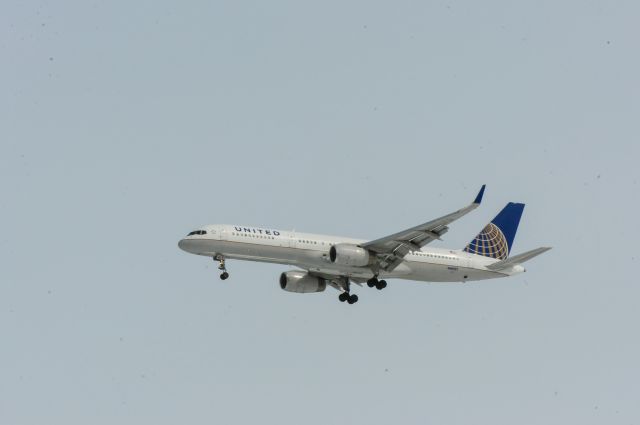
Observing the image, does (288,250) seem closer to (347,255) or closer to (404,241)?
(347,255)

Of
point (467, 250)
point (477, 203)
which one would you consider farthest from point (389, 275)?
point (477, 203)

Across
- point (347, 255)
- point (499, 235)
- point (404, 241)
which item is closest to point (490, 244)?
point (499, 235)

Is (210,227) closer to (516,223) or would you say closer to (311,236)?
(311,236)

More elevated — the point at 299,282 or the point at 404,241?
the point at 404,241

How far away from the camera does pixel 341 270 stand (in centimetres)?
6619

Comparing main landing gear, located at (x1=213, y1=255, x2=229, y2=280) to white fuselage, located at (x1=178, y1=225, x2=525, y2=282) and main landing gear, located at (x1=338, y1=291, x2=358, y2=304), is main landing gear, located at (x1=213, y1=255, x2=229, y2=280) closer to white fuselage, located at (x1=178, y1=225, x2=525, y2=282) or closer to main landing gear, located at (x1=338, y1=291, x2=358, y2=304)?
white fuselage, located at (x1=178, y1=225, x2=525, y2=282)

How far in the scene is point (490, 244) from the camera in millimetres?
72688

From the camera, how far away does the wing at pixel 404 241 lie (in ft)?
202

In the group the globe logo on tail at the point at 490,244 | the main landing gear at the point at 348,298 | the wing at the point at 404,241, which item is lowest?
the main landing gear at the point at 348,298

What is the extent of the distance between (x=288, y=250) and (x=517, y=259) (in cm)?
1275

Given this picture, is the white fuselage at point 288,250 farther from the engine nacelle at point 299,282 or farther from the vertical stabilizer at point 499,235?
the vertical stabilizer at point 499,235

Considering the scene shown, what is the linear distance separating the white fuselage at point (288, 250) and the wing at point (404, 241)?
3.47ft

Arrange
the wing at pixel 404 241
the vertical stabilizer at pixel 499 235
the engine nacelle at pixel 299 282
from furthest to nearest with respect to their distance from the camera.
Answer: the vertical stabilizer at pixel 499 235 → the engine nacelle at pixel 299 282 → the wing at pixel 404 241

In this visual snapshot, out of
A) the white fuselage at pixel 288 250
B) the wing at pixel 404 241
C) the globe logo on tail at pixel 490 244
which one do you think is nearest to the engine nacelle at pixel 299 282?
the white fuselage at pixel 288 250
